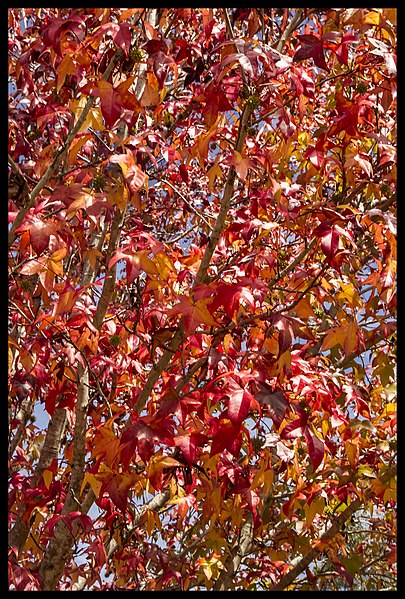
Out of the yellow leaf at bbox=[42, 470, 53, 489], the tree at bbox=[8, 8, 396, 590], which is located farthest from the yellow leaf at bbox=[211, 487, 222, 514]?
the yellow leaf at bbox=[42, 470, 53, 489]

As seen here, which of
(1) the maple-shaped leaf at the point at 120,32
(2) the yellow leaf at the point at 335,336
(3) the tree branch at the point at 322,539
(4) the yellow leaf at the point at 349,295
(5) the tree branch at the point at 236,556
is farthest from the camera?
(5) the tree branch at the point at 236,556

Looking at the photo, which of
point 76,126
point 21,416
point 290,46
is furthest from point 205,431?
point 290,46

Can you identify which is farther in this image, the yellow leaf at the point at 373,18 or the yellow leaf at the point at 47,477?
the yellow leaf at the point at 47,477

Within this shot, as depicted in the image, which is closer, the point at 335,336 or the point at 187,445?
the point at 187,445

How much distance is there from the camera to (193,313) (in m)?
2.17

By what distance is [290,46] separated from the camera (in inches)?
149

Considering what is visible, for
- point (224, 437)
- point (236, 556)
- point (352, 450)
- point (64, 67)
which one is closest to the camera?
point (224, 437)

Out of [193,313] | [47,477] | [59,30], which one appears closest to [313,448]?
[193,313]

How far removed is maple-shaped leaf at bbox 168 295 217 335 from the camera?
2.15 meters

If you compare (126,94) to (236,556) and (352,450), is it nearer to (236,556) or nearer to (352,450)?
(352,450)

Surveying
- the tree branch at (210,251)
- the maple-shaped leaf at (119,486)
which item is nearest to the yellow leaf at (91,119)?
the tree branch at (210,251)

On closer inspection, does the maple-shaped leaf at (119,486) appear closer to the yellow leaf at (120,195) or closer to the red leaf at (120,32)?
the yellow leaf at (120,195)

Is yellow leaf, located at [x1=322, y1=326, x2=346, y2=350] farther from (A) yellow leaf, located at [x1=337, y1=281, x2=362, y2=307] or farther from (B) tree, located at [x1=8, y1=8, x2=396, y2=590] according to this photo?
(A) yellow leaf, located at [x1=337, y1=281, x2=362, y2=307]

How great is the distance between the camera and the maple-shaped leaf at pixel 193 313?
2152mm
